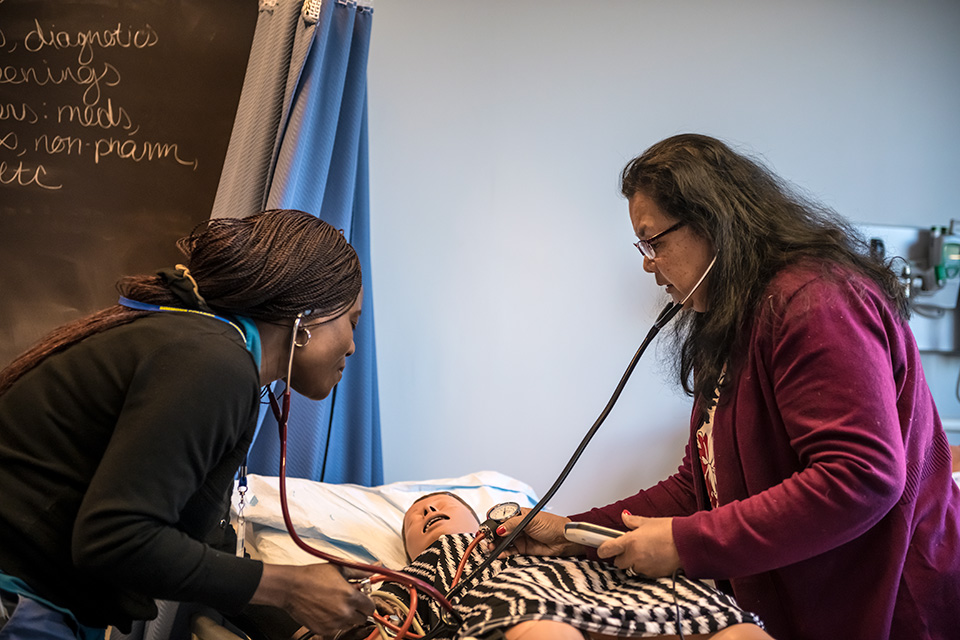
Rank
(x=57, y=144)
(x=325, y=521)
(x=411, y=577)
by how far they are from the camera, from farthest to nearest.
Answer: (x=57, y=144) → (x=325, y=521) → (x=411, y=577)

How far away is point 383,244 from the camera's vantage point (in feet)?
Result: 7.68

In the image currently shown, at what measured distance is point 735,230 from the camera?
3.79 ft

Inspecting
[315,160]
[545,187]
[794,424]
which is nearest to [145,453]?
[794,424]

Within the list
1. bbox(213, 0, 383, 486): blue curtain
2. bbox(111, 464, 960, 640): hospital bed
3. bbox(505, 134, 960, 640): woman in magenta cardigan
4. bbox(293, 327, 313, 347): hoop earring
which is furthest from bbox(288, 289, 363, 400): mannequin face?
bbox(213, 0, 383, 486): blue curtain

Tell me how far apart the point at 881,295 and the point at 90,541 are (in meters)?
1.08

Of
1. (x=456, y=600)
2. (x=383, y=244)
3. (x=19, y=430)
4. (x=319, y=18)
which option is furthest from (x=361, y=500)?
(x=319, y=18)

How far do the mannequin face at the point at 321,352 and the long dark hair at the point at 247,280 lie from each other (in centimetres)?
2

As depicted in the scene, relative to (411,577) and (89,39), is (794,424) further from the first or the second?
(89,39)

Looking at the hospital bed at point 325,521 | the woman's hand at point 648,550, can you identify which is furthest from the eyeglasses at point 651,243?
the hospital bed at point 325,521

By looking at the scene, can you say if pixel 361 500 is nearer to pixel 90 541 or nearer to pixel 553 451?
pixel 553 451

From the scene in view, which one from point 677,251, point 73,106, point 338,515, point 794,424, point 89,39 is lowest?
point 338,515

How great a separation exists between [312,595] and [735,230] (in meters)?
0.80

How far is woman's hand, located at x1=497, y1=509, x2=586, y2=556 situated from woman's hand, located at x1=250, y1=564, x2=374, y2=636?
32 centimetres

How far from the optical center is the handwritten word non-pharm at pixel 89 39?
2053mm
